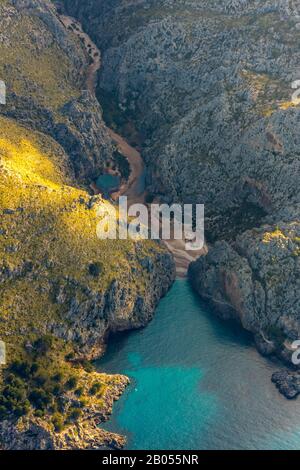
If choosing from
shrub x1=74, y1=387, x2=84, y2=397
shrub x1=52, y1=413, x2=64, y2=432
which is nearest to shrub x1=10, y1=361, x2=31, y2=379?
shrub x1=74, y1=387, x2=84, y2=397

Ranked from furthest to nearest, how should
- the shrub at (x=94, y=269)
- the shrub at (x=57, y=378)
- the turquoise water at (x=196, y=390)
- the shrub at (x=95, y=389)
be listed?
the shrub at (x=94, y=269)
the shrub at (x=95, y=389)
the shrub at (x=57, y=378)
the turquoise water at (x=196, y=390)

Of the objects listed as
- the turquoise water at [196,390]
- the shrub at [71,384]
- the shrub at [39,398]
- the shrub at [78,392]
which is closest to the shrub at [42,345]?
the shrub at [71,384]

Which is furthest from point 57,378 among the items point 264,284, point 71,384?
point 264,284

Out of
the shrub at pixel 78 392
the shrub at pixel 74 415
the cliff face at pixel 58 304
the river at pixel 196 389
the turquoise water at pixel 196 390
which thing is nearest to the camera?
the turquoise water at pixel 196 390

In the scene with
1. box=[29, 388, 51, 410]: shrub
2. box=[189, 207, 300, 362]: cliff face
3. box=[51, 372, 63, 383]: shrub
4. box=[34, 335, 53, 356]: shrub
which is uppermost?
box=[189, 207, 300, 362]: cliff face

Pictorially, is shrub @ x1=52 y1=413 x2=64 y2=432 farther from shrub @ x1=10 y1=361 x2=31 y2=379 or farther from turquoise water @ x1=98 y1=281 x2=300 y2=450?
shrub @ x1=10 y1=361 x2=31 y2=379

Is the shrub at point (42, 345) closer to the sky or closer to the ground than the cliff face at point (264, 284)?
closer to the ground

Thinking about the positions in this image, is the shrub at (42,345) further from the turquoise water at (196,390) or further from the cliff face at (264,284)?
the cliff face at (264,284)

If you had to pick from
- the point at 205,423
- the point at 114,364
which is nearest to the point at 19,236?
the point at 114,364
